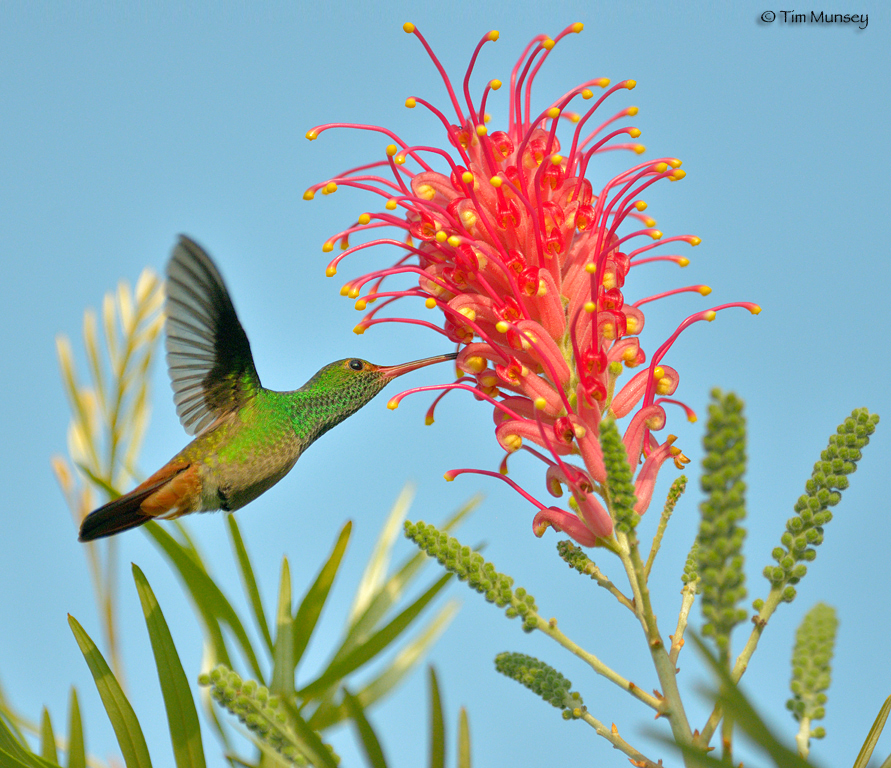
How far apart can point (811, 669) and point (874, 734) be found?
1.00ft

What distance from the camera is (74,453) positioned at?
2.24 metres

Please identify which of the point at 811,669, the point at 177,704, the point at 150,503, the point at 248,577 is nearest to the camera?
the point at 811,669

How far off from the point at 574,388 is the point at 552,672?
1.56ft

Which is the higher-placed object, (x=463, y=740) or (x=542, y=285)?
(x=542, y=285)

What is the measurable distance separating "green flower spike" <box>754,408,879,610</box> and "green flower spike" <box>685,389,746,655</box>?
368mm

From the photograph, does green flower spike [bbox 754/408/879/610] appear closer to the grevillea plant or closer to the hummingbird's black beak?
the grevillea plant

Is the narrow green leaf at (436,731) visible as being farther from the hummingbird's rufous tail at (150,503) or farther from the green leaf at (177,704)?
the hummingbird's rufous tail at (150,503)

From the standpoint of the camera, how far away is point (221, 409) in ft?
7.13

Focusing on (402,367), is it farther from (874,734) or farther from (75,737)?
(874,734)

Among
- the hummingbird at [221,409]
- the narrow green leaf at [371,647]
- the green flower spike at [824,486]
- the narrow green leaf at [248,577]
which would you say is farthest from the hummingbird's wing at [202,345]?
the green flower spike at [824,486]

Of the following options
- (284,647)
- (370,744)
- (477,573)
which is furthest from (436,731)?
(284,647)

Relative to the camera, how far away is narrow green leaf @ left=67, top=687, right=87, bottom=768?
142cm

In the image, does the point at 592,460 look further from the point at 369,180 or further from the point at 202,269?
the point at 202,269

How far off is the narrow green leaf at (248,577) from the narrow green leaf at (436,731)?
0.52 m
